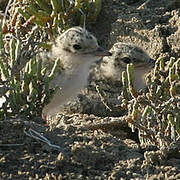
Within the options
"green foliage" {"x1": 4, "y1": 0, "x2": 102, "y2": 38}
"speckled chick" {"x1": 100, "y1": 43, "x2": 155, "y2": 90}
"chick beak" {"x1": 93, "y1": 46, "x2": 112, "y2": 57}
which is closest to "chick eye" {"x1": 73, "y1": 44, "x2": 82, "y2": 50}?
"chick beak" {"x1": 93, "y1": 46, "x2": 112, "y2": 57}

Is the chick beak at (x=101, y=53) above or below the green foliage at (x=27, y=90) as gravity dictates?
above

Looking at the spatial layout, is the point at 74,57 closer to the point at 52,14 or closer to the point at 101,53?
the point at 101,53

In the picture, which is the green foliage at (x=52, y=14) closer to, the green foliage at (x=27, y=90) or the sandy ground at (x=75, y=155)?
the green foliage at (x=27, y=90)

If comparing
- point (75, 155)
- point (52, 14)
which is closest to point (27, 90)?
point (75, 155)

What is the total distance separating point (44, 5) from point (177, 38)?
57.6 inches

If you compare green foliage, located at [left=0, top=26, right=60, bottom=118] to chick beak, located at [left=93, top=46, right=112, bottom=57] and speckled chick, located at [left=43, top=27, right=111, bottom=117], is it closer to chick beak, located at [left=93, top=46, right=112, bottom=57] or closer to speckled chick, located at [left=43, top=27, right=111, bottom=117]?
speckled chick, located at [left=43, top=27, right=111, bottom=117]

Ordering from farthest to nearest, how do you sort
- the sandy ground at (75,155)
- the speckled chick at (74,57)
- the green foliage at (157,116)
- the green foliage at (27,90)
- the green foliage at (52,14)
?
the green foliage at (52,14), the speckled chick at (74,57), the green foliage at (27,90), the green foliage at (157,116), the sandy ground at (75,155)

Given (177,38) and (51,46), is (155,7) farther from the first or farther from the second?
(51,46)

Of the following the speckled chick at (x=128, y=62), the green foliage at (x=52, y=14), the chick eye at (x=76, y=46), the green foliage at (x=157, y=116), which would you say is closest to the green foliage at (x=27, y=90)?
the green foliage at (x=157, y=116)

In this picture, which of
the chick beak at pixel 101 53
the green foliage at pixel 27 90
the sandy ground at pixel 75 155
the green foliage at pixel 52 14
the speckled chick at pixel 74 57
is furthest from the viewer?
the green foliage at pixel 52 14

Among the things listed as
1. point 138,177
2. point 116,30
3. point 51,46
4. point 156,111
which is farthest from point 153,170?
point 116,30

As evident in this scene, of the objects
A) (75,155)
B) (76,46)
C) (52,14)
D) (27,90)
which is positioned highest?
(52,14)

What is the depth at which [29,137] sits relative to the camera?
368 centimetres

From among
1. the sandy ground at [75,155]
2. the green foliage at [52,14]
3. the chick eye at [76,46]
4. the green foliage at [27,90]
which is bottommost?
the sandy ground at [75,155]
